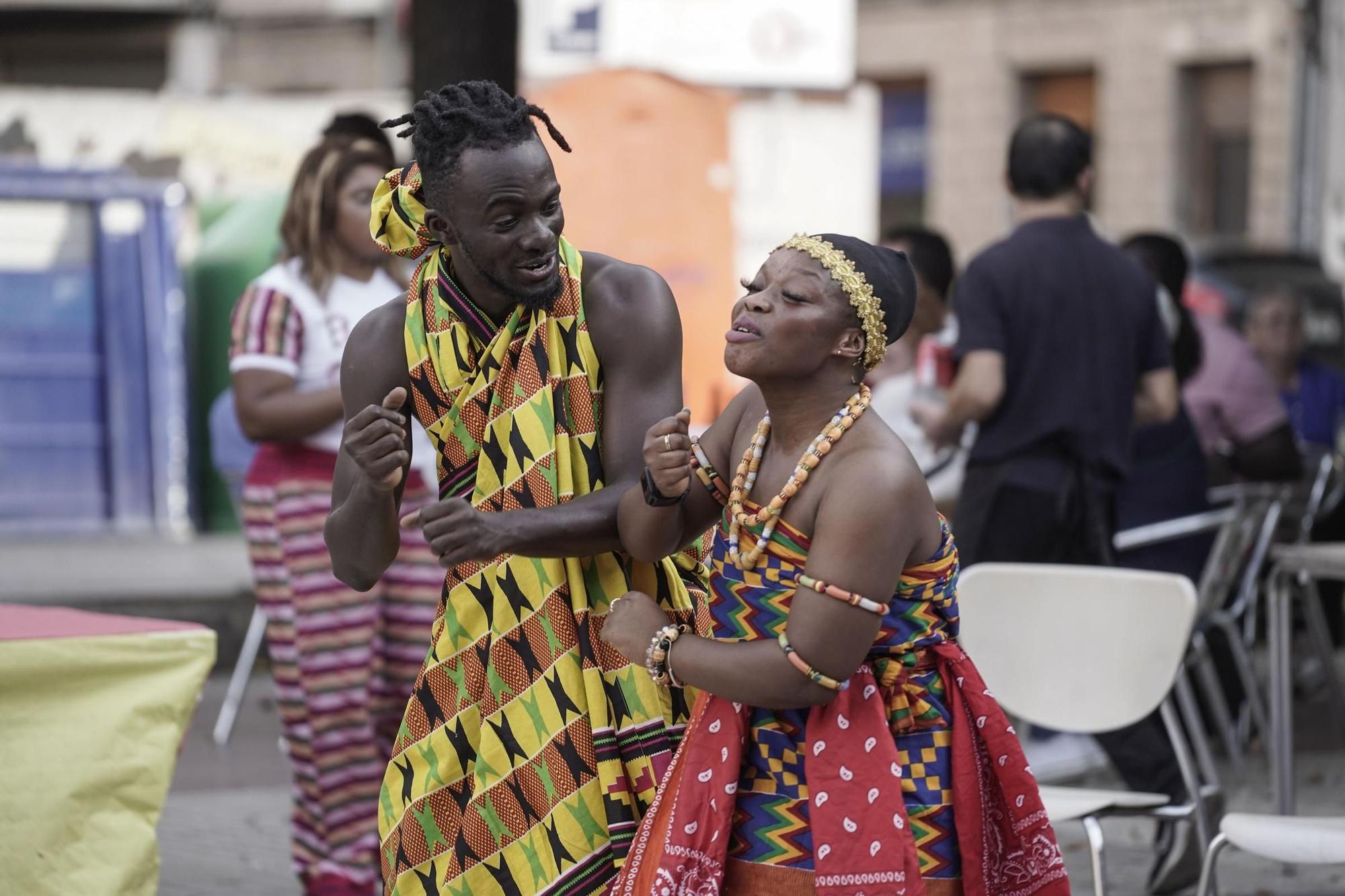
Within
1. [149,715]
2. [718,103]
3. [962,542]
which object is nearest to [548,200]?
[149,715]

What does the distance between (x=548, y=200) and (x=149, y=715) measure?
1321mm

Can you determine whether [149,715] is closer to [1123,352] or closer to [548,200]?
[548,200]

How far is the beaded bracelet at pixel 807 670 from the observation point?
235 cm

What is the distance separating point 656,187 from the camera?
9.79 meters

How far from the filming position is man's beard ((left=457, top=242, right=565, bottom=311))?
2682 mm

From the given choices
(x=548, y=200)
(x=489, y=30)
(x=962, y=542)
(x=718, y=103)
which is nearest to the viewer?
(x=548, y=200)

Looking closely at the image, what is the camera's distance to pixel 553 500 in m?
2.70

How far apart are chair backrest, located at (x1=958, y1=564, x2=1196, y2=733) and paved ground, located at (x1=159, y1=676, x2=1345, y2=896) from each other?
91 centimetres

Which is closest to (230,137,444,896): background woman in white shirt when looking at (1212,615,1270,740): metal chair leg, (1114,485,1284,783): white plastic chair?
(1114,485,1284,783): white plastic chair

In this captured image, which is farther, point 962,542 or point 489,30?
point 489,30

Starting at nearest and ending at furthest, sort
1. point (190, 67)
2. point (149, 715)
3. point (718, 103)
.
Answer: point (149, 715) → point (718, 103) → point (190, 67)

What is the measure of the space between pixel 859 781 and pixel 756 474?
17.1 inches

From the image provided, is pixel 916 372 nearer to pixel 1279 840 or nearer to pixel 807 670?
pixel 1279 840

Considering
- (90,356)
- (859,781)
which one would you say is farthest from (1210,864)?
(90,356)
